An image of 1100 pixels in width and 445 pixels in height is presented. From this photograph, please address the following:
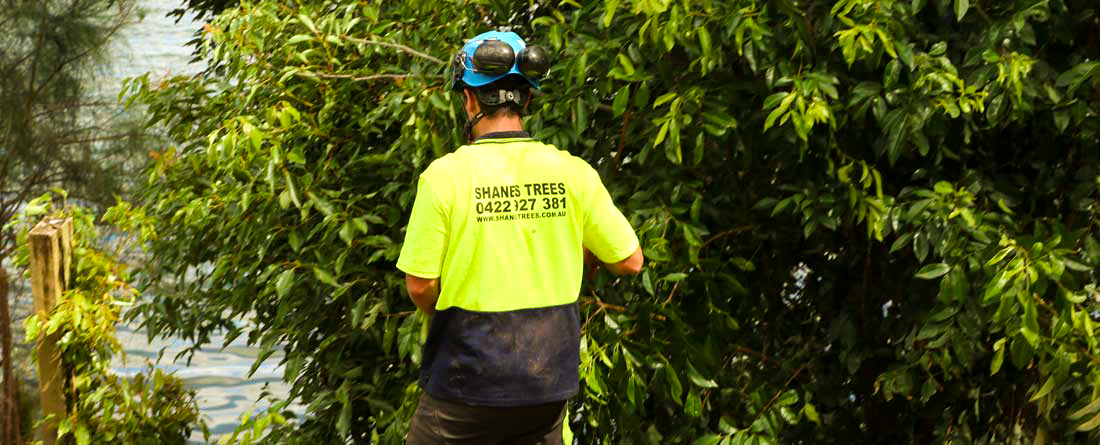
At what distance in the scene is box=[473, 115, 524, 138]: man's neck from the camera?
3062mm

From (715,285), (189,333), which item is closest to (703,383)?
(715,285)

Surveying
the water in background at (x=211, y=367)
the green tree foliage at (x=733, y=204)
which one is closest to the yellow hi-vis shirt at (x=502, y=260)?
the green tree foliage at (x=733, y=204)

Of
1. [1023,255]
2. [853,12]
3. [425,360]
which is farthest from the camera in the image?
[853,12]

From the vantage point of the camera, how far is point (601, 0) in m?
4.23

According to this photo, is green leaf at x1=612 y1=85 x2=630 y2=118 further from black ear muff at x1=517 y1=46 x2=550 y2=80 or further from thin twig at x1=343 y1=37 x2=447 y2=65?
black ear muff at x1=517 y1=46 x2=550 y2=80

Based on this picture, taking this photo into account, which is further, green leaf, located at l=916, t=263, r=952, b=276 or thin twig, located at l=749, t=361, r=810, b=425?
thin twig, located at l=749, t=361, r=810, b=425

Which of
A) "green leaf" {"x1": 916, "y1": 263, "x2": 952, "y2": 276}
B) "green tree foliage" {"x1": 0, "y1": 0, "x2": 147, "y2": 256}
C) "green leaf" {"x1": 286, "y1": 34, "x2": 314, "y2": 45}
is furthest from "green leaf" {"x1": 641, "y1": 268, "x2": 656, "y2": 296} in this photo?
"green tree foliage" {"x1": 0, "y1": 0, "x2": 147, "y2": 256}

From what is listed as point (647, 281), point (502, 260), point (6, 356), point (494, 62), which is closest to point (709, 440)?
point (647, 281)

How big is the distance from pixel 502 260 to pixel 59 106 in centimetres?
1006

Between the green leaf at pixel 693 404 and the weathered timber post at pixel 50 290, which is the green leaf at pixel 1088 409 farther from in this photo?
the weathered timber post at pixel 50 290

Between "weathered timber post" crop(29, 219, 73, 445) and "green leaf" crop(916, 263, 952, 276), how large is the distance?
10.1 ft

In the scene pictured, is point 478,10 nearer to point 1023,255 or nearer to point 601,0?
point 601,0

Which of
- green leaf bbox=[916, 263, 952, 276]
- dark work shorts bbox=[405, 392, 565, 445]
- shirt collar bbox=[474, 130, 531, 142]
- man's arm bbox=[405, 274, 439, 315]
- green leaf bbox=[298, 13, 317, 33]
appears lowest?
dark work shorts bbox=[405, 392, 565, 445]

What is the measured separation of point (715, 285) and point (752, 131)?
0.49 metres
